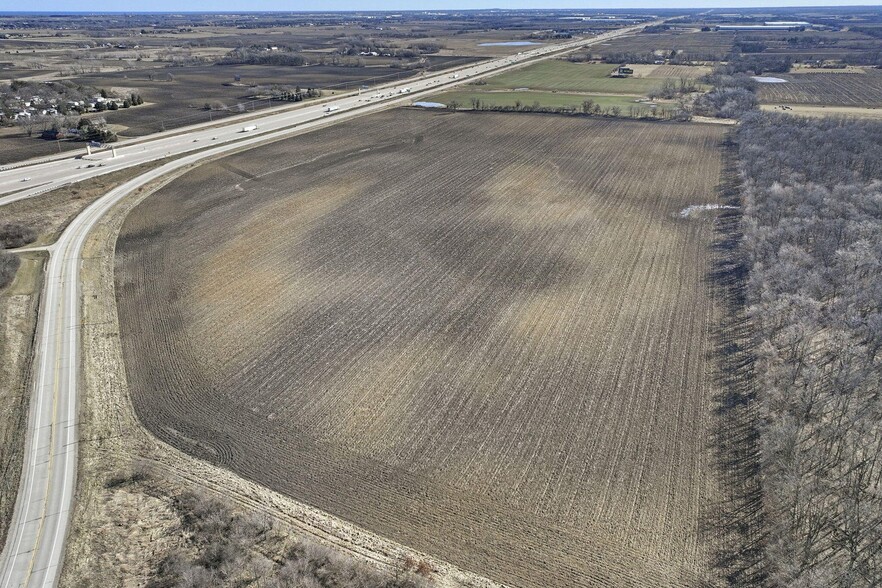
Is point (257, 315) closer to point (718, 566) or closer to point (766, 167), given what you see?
point (718, 566)

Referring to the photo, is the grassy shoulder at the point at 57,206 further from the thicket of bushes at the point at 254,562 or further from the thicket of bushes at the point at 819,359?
the thicket of bushes at the point at 819,359

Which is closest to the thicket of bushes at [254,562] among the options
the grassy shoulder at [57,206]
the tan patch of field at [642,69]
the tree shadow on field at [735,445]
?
the tree shadow on field at [735,445]

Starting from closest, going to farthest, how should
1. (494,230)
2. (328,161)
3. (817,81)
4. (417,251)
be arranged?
(417,251)
(494,230)
(328,161)
(817,81)

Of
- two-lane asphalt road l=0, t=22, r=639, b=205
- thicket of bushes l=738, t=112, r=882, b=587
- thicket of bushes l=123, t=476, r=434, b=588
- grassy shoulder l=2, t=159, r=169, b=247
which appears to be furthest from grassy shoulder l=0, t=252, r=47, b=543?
thicket of bushes l=738, t=112, r=882, b=587

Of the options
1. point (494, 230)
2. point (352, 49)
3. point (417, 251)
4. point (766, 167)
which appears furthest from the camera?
point (352, 49)

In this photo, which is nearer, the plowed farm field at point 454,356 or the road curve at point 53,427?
the road curve at point 53,427

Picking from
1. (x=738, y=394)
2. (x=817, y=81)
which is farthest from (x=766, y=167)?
(x=817, y=81)

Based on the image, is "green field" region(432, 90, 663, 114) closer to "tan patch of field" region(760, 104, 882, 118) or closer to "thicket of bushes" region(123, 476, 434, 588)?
"tan patch of field" region(760, 104, 882, 118)
